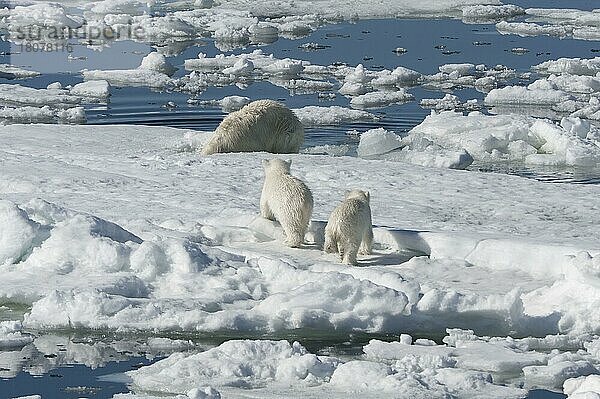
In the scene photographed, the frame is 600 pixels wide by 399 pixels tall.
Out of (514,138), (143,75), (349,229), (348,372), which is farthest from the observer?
(143,75)

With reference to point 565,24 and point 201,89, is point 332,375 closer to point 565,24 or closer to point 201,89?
point 201,89

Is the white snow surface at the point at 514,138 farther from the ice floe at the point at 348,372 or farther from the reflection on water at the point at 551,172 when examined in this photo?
the ice floe at the point at 348,372

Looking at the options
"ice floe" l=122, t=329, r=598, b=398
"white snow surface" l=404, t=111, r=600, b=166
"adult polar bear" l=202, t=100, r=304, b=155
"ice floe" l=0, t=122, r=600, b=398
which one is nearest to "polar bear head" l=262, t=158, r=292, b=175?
"ice floe" l=0, t=122, r=600, b=398

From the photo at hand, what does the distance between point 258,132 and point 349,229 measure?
4521 mm

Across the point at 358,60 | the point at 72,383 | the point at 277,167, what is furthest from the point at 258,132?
the point at 358,60

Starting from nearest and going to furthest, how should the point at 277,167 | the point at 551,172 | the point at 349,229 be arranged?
1. the point at 349,229
2. the point at 277,167
3. the point at 551,172

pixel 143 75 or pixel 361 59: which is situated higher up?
pixel 361 59

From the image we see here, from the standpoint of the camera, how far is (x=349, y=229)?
6.54 m

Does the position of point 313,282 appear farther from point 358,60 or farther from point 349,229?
point 358,60

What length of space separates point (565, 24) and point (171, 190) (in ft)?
50.0

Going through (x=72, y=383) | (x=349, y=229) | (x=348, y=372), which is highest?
(x=349, y=229)

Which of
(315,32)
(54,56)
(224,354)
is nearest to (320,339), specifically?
(224,354)

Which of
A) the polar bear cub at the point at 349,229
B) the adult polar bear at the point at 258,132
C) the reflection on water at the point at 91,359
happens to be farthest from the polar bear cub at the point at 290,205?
the adult polar bear at the point at 258,132

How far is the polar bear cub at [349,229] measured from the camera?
654 cm
